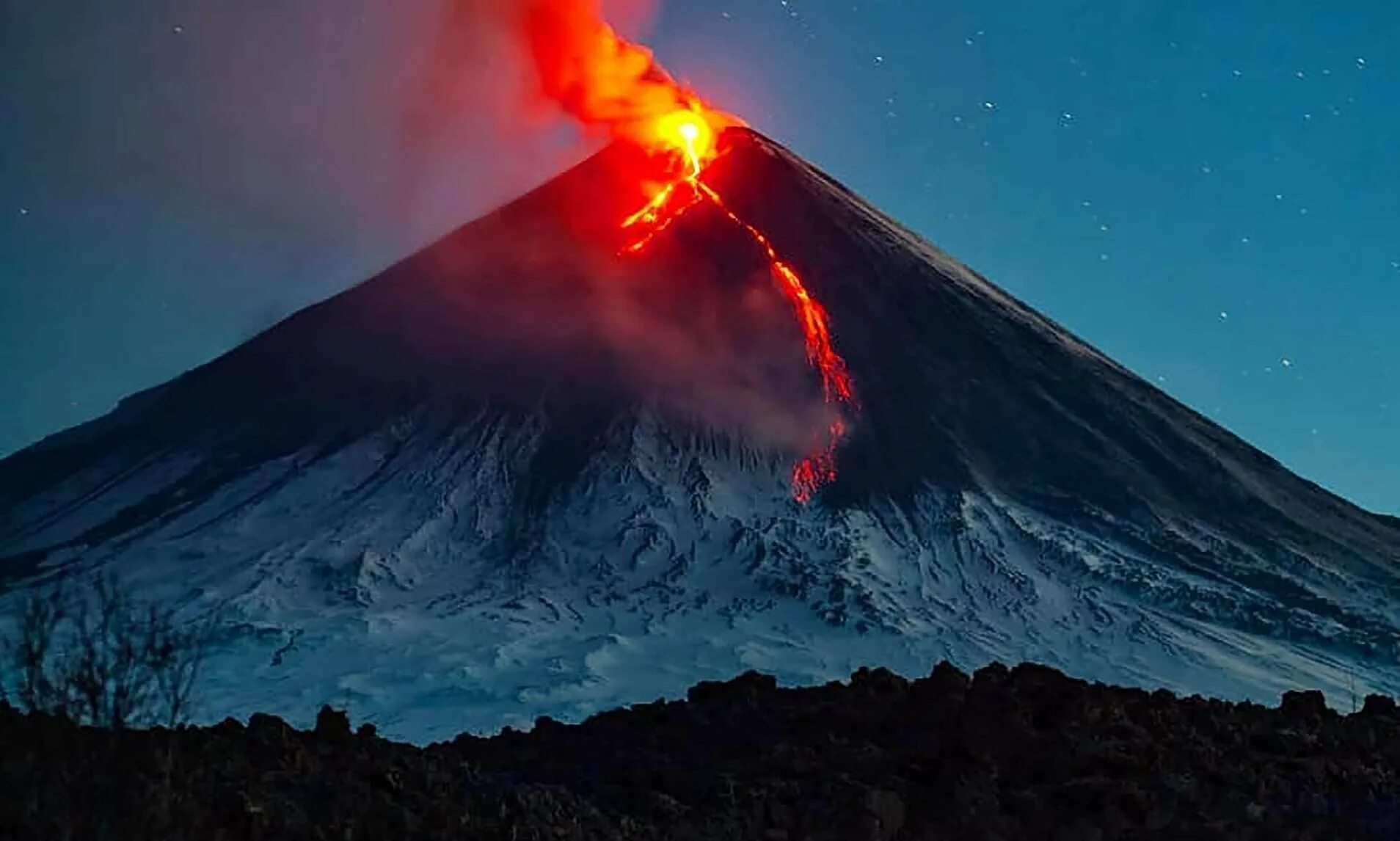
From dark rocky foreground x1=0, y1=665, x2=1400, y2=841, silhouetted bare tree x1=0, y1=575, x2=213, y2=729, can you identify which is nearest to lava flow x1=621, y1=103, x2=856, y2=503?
dark rocky foreground x1=0, y1=665, x2=1400, y2=841

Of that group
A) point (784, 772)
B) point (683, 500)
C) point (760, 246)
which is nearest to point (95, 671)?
point (784, 772)

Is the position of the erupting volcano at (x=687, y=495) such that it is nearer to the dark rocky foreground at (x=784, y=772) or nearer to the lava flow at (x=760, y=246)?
the lava flow at (x=760, y=246)

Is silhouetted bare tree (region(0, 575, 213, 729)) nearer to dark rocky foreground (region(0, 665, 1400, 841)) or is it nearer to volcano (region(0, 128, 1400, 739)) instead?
dark rocky foreground (region(0, 665, 1400, 841))

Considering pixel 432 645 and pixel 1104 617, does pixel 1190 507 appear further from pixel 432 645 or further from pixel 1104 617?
pixel 432 645

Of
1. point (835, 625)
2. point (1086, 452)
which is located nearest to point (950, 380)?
point (1086, 452)

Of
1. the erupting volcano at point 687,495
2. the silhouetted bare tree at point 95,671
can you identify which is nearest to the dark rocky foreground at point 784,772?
the silhouetted bare tree at point 95,671

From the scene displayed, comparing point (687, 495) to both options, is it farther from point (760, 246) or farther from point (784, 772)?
point (784, 772)
